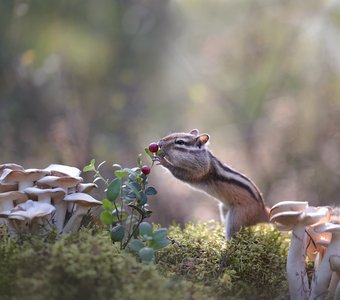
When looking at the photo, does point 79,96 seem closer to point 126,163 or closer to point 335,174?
point 126,163

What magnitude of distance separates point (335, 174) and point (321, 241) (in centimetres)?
599

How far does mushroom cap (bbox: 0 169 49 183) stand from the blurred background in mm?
4900

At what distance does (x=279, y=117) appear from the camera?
30.6 ft

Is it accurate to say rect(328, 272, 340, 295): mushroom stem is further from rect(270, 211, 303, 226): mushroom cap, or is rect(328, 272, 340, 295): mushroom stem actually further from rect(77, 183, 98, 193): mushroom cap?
rect(77, 183, 98, 193): mushroom cap

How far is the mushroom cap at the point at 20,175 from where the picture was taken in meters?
2.62

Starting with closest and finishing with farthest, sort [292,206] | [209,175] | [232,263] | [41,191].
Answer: [41,191], [292,206], [232,263], [209,175]

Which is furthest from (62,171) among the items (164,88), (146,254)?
(164,88)

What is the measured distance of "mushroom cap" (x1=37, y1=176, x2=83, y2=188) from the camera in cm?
260

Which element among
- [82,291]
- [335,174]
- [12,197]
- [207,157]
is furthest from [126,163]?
[82,291]

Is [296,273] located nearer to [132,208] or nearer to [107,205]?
[132,208]

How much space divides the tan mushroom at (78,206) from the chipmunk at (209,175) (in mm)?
1187

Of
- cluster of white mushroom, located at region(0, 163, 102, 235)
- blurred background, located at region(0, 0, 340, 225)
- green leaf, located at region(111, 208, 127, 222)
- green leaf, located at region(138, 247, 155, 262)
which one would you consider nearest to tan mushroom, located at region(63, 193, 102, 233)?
cluster of white mushroom, located at region(0, 163, 102, 235)

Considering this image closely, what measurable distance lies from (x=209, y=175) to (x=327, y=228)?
1.70m

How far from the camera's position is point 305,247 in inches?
109
